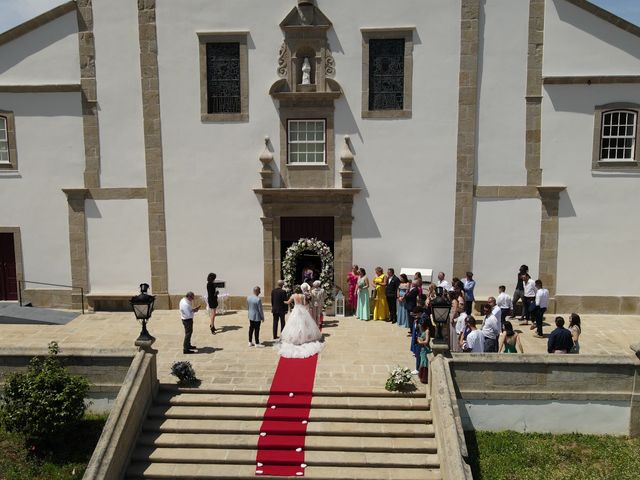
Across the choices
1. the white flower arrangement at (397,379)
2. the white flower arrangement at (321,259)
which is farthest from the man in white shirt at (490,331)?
the white flower arrangement at (321,259)

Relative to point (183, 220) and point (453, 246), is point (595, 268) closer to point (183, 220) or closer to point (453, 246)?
point (453, 246)

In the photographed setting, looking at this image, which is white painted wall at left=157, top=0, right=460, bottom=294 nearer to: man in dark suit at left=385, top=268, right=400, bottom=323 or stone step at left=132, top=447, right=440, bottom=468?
man in dark suit at left=385, top=268, right=400, bottom=323

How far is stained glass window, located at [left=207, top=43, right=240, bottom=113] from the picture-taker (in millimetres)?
16875

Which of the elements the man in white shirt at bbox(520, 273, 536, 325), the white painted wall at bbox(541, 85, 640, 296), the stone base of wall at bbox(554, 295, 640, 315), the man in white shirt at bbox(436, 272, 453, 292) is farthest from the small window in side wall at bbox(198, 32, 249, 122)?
the stone base of wall at bbox(554, 295, 640, 315)

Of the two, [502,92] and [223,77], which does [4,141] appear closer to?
[223,77]

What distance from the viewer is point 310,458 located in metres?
10.2

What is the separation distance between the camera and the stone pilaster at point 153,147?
54.9 feet

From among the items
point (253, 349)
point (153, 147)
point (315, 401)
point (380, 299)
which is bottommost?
point (315, 401)

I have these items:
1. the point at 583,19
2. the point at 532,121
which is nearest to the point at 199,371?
the point at 532,121

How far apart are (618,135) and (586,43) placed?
2.93 m

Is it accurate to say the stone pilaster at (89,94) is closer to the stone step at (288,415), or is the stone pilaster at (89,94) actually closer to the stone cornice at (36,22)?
the stone cornice at (36,22)

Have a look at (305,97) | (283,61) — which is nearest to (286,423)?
(305,97)

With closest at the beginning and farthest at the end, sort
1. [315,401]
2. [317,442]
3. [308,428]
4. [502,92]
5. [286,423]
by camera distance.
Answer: [317,442] < [308,428] < [286,423] < [315,401] < [502,92]

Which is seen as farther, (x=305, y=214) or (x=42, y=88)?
(x=305, y=214)
